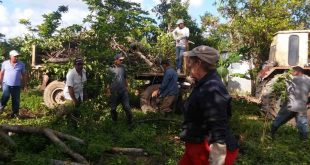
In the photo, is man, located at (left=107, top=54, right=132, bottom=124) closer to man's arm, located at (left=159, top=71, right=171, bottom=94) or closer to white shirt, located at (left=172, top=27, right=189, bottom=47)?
man's arm, located at (left=159, top=71, right=171, bottom=94)

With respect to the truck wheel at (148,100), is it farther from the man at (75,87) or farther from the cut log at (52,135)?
the cut log at (52,135)

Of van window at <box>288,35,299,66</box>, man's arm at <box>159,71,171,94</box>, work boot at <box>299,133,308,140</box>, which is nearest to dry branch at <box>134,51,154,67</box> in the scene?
man's arm at <box>159,71,171,94</box>

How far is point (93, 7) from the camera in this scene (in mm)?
19938

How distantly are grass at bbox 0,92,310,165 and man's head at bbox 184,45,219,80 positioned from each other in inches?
132

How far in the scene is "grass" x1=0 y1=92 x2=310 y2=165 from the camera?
680cm

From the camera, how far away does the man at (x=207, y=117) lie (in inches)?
124

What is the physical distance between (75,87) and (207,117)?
17.7 ft

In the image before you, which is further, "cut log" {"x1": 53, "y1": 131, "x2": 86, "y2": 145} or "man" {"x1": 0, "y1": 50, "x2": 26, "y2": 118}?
"man" {"x1": 0, "y1": 50, "x2": 26, "y2": 118}

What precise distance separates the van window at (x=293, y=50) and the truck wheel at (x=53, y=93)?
640 centimetres

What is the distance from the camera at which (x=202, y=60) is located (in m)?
3.36

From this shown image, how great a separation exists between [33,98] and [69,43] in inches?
96.9

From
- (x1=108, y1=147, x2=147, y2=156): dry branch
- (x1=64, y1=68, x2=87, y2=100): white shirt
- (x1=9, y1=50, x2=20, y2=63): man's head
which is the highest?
(x1=9, y1=50, x2=20, y2=63): man's head

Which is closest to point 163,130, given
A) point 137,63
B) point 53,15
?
point 137,63

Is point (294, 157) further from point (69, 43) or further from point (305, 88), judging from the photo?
point (69, 43)
